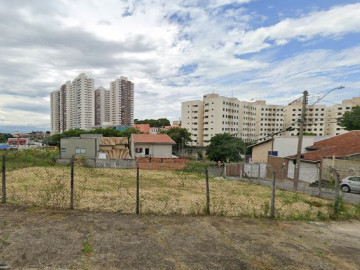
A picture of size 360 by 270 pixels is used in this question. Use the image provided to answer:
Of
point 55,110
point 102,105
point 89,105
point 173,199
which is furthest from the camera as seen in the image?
point 55,110

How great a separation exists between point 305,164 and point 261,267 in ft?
64.0

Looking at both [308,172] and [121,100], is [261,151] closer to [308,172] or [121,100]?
[308,172]

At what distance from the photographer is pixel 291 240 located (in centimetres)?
410

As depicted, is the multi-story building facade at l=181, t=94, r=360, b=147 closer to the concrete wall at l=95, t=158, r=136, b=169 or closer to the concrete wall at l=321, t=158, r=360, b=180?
the concrete wall at l=95, t=158, r=136, b=169

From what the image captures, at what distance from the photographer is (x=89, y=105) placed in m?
106

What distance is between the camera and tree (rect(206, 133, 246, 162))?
3202 cm

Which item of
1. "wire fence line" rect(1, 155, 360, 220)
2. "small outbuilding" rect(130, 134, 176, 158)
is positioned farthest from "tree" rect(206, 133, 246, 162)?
"wire fence line" rect(1, 155, 360, 220)

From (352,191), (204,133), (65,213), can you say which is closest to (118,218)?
(65,213)

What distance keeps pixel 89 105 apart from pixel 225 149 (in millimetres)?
92997

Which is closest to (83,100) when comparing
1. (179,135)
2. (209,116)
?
(209,116)

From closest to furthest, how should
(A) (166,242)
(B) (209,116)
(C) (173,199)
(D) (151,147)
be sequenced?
(A) (166,242), (C) (173,199), (D) (151,147), (B) (209,116)

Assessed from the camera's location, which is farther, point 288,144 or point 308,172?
point 288,144

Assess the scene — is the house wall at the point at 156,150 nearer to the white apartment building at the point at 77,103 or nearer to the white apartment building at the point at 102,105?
the white apartment building at the point at 77,103

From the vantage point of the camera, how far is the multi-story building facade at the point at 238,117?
6406cm
